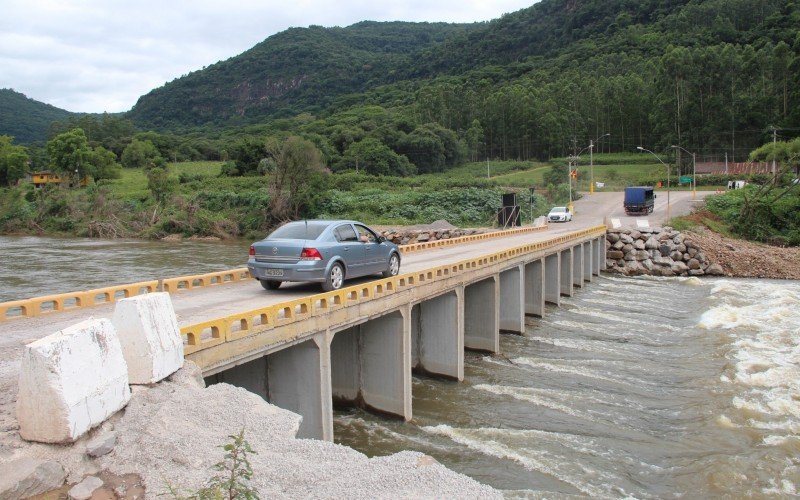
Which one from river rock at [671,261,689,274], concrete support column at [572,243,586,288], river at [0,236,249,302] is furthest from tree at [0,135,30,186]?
river rock at [671,261,689,274]

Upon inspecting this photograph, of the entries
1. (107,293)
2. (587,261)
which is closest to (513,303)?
(107,293)

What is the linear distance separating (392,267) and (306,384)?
16.7 ft

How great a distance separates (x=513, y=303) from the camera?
74.6ft

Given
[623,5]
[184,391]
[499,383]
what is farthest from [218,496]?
[623,5]

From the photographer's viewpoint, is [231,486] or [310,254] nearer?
[231,486]

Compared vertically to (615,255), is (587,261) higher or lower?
higher

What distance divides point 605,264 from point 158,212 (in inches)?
1753

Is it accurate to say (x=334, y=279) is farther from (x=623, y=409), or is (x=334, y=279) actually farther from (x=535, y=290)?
(x=535, y=290)

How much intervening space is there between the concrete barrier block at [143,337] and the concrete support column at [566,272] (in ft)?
82.5

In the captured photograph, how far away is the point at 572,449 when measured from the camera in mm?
12750

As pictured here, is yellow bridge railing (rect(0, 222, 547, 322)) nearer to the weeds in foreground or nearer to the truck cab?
the weeds in foreground

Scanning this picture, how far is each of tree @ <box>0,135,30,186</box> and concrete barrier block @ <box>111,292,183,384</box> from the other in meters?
98.4

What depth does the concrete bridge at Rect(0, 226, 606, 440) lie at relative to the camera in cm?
982

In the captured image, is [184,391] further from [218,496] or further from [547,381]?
[547,381]
